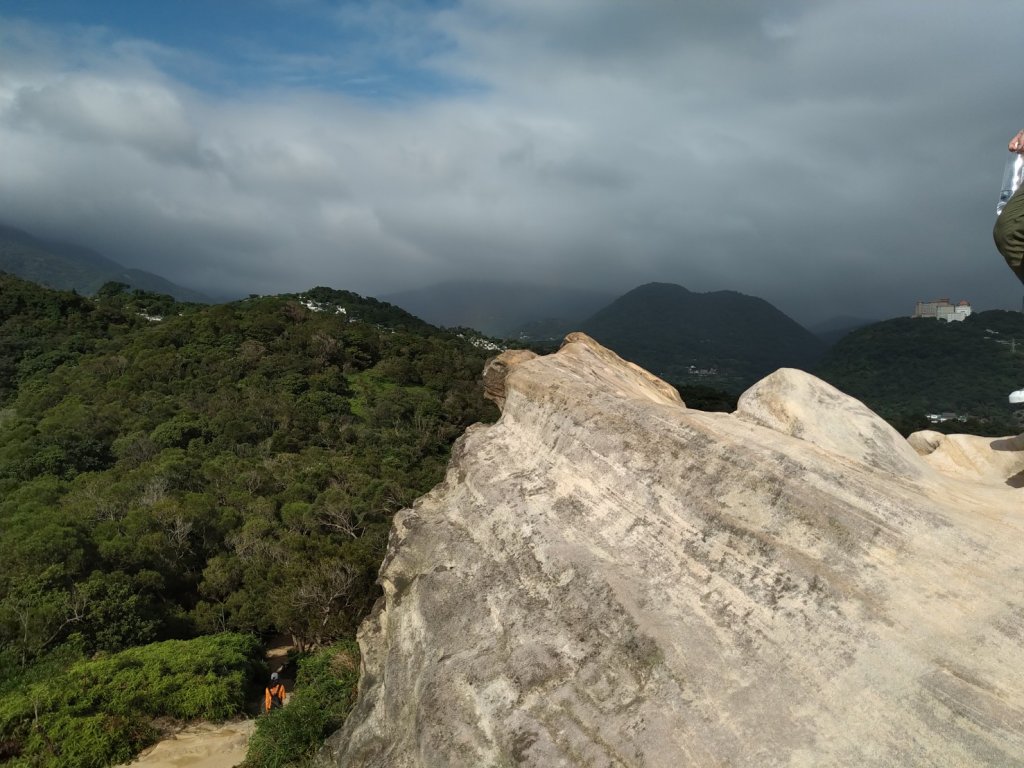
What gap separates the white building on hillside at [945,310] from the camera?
179875 mm

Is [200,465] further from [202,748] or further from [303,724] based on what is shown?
[303,724]

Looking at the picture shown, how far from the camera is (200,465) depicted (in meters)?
43.1

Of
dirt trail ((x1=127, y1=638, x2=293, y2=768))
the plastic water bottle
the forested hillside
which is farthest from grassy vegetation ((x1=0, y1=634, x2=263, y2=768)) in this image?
the forested hillside

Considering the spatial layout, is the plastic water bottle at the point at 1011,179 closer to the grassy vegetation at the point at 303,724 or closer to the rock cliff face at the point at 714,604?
the rock cliff face at the point at 714,604

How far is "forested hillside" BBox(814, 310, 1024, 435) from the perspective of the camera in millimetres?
126375

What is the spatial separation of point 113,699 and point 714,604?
18.5 metres

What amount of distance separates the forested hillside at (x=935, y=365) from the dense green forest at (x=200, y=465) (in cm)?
9639

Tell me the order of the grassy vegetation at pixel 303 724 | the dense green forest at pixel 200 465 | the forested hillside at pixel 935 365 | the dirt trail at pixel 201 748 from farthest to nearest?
1. the forested hillside at pixel 935 365
2. the dense green forest at pixel 200 465
3. the dirt trail at pixel 201 748
4. the grassy vegetation at pixel 303 724

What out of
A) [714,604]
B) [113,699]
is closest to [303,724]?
[113,699]

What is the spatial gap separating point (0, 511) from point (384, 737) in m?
35.0

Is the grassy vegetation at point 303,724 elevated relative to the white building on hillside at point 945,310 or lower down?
lower down

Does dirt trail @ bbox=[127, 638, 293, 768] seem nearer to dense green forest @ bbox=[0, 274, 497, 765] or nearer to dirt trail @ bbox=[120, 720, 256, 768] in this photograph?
dirt trail @ bbox=[120, 720, 256, 768]

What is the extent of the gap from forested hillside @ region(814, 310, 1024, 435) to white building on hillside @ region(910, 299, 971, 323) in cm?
569

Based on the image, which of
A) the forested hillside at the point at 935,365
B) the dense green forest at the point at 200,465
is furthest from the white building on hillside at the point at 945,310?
the dense green forest at the point at 200,465
